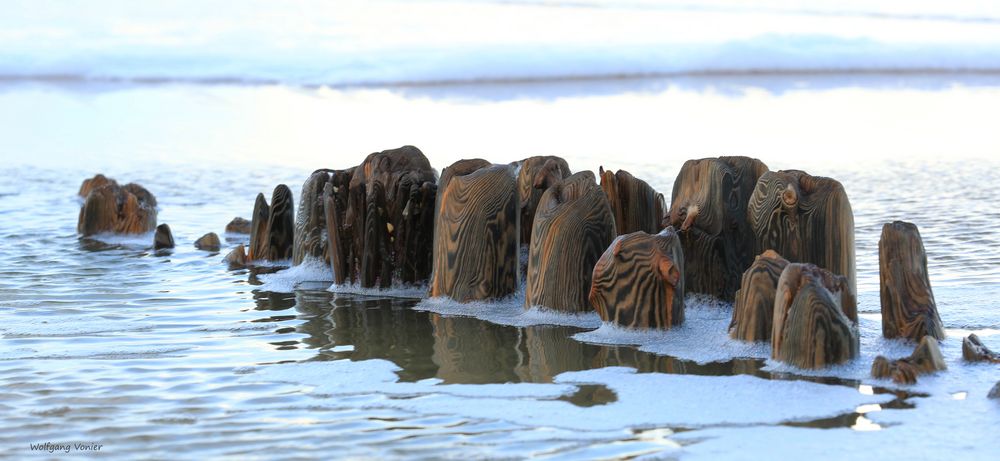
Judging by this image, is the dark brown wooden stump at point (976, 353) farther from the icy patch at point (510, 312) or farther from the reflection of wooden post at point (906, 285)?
the icy patch at point (510, 312)

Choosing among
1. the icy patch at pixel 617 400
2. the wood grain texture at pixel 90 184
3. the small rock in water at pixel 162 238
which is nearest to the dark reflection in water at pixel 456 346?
the icy patch at pixel 617 400

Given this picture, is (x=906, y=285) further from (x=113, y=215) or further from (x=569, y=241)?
(x=113, y=215)

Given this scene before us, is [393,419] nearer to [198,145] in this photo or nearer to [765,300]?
[765,300]

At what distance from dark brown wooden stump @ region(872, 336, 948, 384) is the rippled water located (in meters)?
0.05

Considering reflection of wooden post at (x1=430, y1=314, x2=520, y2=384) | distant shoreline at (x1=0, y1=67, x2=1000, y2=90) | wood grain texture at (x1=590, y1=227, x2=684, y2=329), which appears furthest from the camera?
distant shoreline at (x1=0, y1=67, x2=1000, y2=90)

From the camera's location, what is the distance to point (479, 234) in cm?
638

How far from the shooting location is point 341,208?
6930 millimetres

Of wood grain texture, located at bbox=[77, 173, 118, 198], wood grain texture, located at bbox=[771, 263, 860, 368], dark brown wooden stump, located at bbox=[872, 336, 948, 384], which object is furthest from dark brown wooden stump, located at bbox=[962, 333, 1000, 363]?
wood grain texture, located at bbox=[77, 173, 118, 198]

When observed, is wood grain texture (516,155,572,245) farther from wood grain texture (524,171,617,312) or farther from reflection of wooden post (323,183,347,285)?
reflection of wooden post (323,183,347,285)

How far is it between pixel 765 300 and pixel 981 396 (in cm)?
97

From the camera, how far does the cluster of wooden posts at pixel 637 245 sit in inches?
204

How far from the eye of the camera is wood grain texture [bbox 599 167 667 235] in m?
6.55

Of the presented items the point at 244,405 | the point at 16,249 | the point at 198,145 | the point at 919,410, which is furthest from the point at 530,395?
the point at 198,145

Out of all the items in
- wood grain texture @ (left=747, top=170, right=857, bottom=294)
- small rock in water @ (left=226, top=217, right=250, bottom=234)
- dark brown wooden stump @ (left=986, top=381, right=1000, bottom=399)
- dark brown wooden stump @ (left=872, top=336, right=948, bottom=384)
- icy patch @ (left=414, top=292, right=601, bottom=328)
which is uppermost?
wood grain texture @ (left=747, top=170, right=857, bottom=294)
